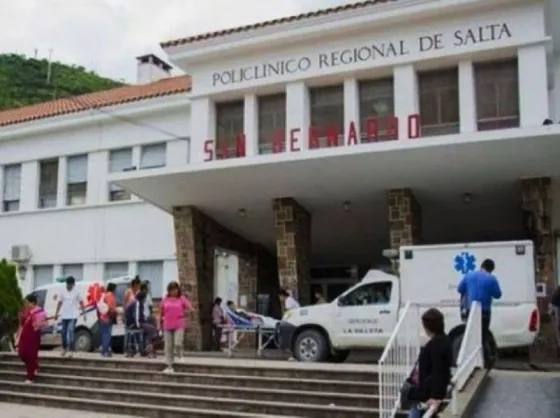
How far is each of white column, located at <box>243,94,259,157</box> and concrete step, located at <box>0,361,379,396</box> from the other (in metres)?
7.01

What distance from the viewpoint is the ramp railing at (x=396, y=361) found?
942 cm

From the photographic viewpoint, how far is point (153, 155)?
23.0 metres

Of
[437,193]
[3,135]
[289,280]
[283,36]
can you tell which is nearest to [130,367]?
[289,280]

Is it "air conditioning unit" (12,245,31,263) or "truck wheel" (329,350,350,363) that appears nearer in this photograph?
"truck wheel" (329,350,350,363)

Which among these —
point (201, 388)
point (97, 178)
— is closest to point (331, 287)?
point (97, 178)

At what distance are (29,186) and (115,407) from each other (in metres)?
14.5

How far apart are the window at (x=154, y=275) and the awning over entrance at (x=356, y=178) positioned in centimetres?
364

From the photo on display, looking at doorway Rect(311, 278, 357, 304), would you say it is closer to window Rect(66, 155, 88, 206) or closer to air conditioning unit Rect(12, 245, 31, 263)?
window Rect(66, 155, 88, 206)

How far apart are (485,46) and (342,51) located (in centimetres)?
A: 331

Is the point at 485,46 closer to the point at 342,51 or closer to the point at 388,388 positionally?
the point at 342,51

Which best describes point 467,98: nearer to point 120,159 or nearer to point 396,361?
point 396,361

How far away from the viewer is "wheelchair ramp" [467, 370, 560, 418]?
8.97m

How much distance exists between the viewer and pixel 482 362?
36.1 feet

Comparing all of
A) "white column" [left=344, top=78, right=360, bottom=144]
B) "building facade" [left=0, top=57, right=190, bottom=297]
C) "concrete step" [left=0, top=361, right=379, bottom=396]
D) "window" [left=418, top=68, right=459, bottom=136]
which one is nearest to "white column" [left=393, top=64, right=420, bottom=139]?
"window" [left=418, top=68, right=459, bottom=136]
